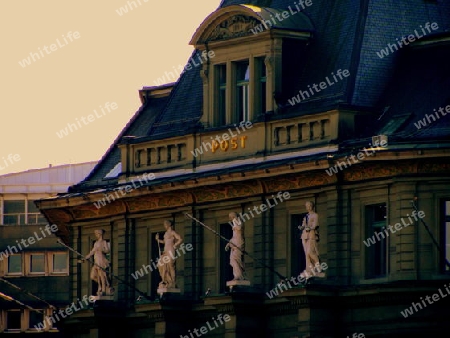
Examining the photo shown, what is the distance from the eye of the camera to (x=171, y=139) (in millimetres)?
97625

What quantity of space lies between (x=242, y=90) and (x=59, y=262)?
45732 mm

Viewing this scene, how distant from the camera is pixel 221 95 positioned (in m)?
96.1

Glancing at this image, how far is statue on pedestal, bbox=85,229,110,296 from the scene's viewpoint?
101 metres

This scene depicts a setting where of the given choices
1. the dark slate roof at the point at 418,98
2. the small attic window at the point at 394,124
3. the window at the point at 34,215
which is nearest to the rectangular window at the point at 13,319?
the window at the point at 34,215

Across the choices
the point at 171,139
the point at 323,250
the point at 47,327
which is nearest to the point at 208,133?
the point at 171,139

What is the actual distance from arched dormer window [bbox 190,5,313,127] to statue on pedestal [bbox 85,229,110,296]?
833cm

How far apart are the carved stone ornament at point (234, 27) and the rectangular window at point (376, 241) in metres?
9.67

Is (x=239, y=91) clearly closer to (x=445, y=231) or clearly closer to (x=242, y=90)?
(x=242, y=90)

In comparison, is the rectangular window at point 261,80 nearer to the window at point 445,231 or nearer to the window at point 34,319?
the window at point 445,231

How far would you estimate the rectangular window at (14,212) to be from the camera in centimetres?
14200

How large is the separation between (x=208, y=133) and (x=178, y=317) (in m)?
7.29

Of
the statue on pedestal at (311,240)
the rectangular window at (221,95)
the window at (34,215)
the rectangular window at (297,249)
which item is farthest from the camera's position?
the window at (34,215)

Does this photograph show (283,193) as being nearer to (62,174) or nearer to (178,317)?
(178,317)

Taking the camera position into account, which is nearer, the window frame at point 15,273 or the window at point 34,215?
the window frame at point 15,273
